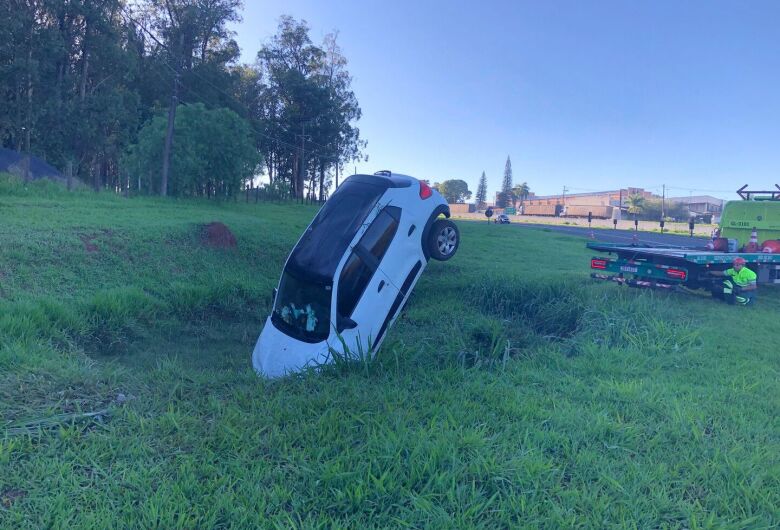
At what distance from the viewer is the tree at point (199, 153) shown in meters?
29.3

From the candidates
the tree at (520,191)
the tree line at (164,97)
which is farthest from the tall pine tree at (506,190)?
the tree line at (164,97)

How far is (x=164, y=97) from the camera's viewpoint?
40.8 metres

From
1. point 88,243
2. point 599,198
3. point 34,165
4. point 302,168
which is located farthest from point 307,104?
point 599,198

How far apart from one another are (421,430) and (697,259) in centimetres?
776

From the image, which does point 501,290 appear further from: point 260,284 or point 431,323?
point 260,284

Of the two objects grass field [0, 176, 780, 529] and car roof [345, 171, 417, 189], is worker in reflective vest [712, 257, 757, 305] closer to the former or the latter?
grass field [0, 176, 780, 529]

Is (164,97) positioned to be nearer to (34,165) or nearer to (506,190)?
(34,165)

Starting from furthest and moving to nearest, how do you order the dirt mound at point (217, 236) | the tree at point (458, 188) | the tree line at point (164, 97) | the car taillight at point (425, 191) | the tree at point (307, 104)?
the tree at point (458, 188) < the tree at point (307, 104) < the tree line at point (164, 97) < the dirt mound at point (217, 236) < the car taillight at point (425, 191)

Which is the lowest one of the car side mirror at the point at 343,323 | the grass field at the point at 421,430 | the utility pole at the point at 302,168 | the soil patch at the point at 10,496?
the soil patch at the point at 10,496

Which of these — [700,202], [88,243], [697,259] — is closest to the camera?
[697,259]

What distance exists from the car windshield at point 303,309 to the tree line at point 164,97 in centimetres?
2316

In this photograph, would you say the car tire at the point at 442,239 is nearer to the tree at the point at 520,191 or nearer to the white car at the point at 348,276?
the white car at the point at 348,276

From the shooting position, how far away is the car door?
6.05m

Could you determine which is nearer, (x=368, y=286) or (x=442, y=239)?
(x=368, y=286)
